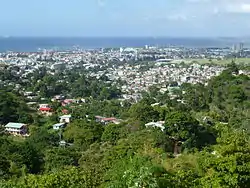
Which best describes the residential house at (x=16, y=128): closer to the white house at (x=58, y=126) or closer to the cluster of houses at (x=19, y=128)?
the cluster of houses at (x=19, y=128)

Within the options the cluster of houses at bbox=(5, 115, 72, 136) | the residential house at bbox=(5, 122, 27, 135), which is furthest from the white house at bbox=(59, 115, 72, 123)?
the residential house at bbox=(5, 122, 27, 135)

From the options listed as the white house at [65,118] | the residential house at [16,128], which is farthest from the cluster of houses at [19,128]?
the white house at [65,118]

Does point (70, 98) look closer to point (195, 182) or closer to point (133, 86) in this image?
point (133, 86)

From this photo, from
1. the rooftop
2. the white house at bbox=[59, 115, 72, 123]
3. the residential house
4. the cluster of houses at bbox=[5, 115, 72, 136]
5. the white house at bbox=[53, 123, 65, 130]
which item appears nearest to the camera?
the white house at bbox=[53, 123, 65, 130]

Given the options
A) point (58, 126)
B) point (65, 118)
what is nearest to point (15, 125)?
point (58, 126)

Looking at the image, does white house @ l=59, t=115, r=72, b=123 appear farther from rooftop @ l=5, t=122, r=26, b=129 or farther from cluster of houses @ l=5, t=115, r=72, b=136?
rooftop @ l=5, t=122, r=26, b=129

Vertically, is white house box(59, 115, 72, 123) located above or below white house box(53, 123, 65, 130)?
below

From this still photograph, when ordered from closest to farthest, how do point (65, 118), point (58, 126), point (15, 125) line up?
1. point (58, 126)
2. point (15, 125)
3. point (65, 118)

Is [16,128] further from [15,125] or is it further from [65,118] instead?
[65,118]

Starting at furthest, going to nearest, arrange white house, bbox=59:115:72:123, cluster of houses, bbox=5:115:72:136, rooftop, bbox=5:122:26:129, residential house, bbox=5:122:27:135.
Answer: white house, bbox=59:115:72:123 → rooftop, bbox=5:122:26:129 → residential house, bbox=5:122:27:135 → cluster of houses, bbox=5:115:72:136

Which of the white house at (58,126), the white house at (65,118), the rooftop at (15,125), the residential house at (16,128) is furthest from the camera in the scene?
the white house at (65,118)
